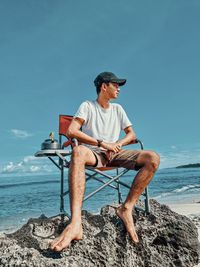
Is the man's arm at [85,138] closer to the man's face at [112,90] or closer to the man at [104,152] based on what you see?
the man at [104,152]

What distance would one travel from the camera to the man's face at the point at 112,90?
3.31 meters

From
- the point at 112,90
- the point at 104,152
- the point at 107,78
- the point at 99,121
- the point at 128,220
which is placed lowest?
the point at 128,220

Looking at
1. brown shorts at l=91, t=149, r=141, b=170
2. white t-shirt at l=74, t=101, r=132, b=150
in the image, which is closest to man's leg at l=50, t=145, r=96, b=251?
brown shorts at l=91, t=149, r=141, b=170

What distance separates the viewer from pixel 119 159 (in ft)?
10.1

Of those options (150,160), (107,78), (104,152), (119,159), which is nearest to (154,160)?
(150,160)

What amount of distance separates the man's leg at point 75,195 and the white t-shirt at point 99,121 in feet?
1.48

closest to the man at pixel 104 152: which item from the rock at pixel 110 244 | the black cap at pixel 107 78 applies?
the black cap at pixel 107 78

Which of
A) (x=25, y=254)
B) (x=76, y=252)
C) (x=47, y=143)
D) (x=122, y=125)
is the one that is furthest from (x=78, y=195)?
(x=122, y=125)

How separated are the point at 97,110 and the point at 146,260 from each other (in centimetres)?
150

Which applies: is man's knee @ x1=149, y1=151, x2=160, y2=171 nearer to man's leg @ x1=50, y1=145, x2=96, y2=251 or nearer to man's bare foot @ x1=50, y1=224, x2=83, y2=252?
man's leg @ x1=50, y1=145, x2=96, y2=251

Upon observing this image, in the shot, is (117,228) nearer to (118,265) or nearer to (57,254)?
(118,265)

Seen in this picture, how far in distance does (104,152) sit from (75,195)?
72cm

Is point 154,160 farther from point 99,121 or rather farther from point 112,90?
point 112,90

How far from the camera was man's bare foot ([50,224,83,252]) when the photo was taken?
220 cm
